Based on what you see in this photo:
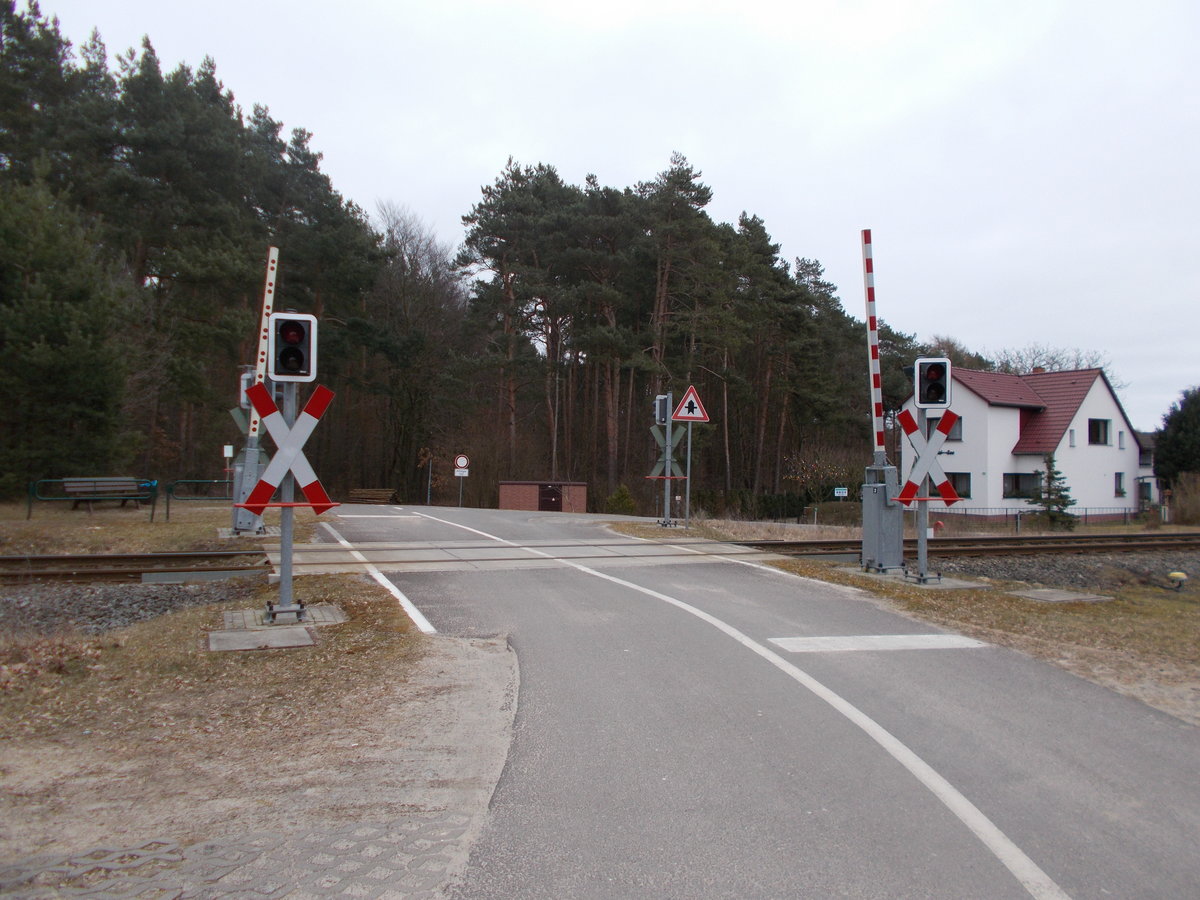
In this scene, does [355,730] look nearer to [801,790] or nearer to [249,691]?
[249,691]

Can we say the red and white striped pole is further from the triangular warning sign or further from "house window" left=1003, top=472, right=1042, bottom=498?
"house window" left=1003, top=472, right=1042, bottom=498

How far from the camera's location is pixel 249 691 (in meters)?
6.23

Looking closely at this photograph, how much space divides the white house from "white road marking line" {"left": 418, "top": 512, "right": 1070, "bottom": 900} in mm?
42465

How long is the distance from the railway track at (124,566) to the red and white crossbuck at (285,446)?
4917 mm

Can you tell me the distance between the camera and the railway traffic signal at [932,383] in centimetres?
1094

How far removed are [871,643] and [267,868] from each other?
568cm

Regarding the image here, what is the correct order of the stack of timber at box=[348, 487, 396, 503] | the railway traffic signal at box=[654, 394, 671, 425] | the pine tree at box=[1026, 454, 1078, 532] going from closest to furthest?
the railway traffic signal at box=[654, 394, 671, 425], the pine tree at box=[1026, 454, 1078, 532], the stack of timber at box=[348, 487, 396, 503]

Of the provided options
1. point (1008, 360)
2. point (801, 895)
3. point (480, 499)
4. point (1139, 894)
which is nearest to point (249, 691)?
point (801, 895)

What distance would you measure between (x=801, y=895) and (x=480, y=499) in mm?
42806

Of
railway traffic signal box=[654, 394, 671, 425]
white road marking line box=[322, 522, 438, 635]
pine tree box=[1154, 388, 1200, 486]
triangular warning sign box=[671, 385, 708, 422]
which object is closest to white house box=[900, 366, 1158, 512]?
pine tree box=[1154, 388, 1200, 486]

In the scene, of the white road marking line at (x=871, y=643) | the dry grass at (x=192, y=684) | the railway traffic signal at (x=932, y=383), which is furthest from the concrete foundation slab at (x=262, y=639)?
the railway traffic signal at (x=932, y=383)

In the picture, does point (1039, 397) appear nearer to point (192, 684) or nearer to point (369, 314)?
point (369, 314)

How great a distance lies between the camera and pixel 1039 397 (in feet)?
165

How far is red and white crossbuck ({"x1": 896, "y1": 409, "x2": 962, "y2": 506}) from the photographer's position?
1098 centimetres
